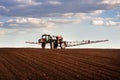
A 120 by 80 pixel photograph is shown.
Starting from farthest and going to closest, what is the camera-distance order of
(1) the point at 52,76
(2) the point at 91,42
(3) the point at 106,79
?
1. (2) the point at 91,42
2. (1) the point at 52,76
3. (3) the point at 106,79

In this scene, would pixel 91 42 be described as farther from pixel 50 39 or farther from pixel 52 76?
pixel 52 76

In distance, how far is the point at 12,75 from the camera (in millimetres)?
19578

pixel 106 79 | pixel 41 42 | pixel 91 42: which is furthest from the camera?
pixel 91 42

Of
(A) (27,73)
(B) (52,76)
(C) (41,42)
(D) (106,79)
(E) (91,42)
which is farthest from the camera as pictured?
(E) (91,42)

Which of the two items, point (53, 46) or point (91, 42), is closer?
point (53, 46)

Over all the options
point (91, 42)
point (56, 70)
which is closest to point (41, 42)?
point (91, 42)

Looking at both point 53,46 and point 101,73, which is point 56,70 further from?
point 53,46

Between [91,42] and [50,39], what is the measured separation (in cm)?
1753

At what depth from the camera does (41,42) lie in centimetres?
5569

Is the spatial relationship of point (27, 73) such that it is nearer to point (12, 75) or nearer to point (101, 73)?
point (12, 75)

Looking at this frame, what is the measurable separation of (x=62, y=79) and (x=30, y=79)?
165 centimetres

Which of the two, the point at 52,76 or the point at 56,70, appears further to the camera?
the point at 56,70

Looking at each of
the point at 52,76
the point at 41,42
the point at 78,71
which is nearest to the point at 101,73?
the point at 78,71

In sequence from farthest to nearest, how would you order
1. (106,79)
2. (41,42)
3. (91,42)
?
(91,42), (41,42), (106,79)
